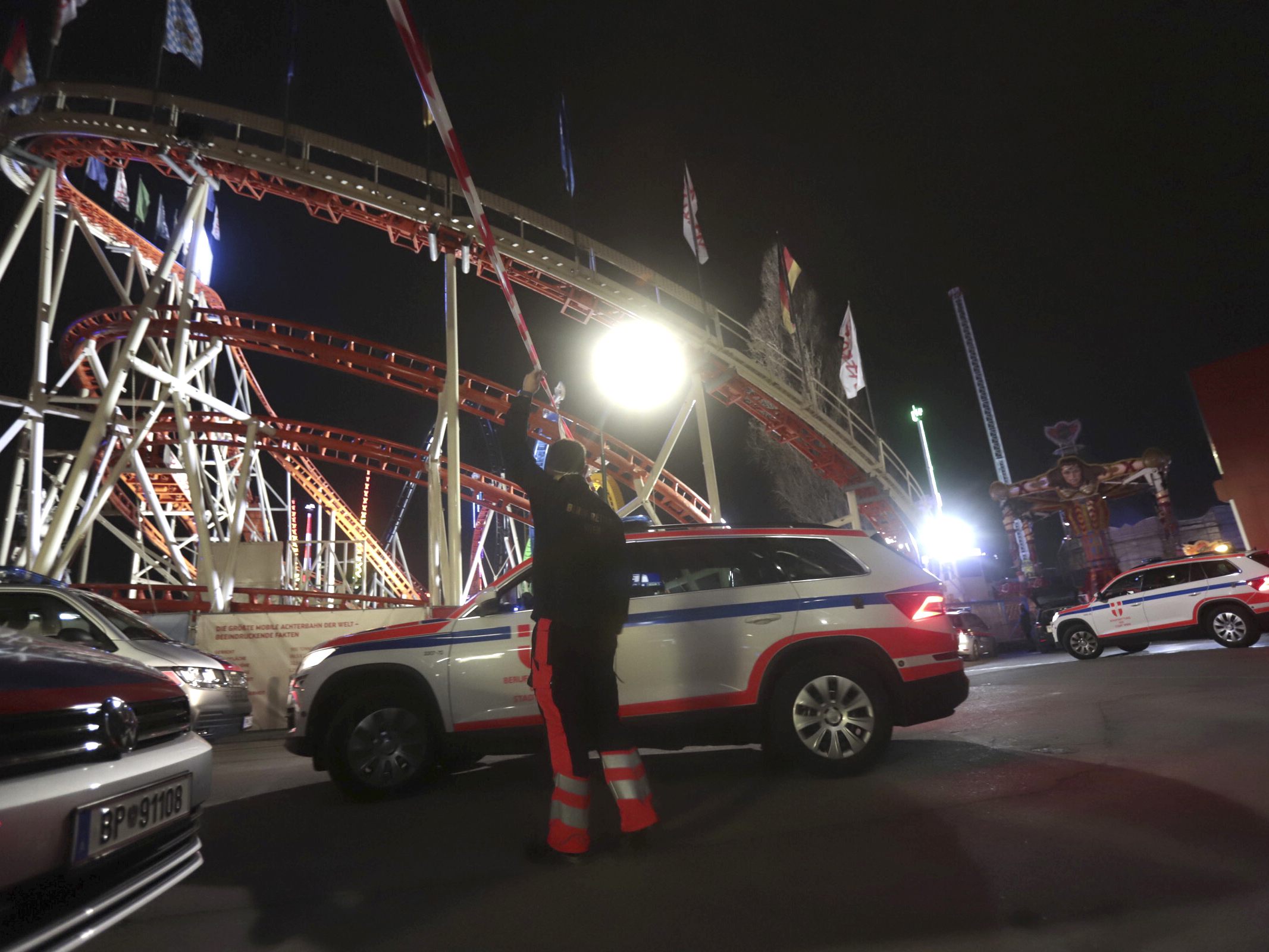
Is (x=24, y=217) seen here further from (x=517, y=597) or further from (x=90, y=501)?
(x=517, y=597)

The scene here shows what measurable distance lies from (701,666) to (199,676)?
563 cm

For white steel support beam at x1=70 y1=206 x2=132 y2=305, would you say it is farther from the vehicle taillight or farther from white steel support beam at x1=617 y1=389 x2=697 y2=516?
the vehicle taillight

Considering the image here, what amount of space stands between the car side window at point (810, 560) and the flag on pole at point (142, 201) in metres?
19.3

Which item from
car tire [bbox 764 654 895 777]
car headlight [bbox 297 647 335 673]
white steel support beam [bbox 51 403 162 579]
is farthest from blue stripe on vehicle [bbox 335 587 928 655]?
white steel support beam [bbox 51 403 162 579]

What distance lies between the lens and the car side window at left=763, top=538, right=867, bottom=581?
4652mm

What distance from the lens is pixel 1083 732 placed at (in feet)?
16.8

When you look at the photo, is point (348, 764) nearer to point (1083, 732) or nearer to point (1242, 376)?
point (1083, 732)

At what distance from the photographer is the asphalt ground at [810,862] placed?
229 centimetres

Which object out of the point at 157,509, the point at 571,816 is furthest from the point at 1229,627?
the point at 157,509

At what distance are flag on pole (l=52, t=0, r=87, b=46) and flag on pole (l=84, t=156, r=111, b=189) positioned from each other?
2.50m

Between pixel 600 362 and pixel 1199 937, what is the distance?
50.8 feet

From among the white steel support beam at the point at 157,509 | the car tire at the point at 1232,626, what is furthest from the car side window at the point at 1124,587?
the white steel support beam at the point at 157,509

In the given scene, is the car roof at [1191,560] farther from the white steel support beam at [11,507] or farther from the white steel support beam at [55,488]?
the white steel support beam at [11,507]

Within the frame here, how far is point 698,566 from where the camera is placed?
15.6 feet
